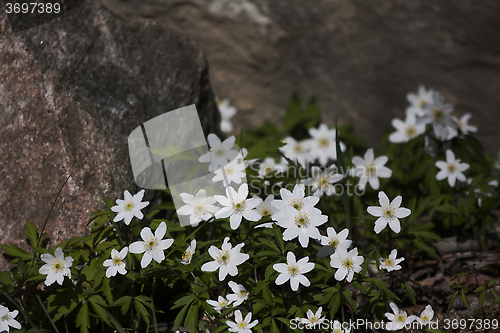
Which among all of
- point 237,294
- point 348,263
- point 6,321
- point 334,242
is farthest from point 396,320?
point 6,321

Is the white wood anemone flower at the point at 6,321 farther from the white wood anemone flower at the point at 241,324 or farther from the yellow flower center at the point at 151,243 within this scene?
the white wood anemone flower at the point at 241,324

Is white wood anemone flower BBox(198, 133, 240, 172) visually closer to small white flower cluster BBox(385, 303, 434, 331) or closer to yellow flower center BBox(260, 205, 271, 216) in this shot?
yellow flower center BBox(260, 205, 271, 216)

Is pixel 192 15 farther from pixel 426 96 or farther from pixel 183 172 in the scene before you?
pixel 426 96

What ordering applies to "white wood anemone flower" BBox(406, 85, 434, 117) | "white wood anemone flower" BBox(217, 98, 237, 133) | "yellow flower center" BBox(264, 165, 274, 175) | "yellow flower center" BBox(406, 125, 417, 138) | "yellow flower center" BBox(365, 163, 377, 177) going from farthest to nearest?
"white wood anemone flower" BBox(217, 98, 237, 133) → "white wood anemone flower" BBox(406, 85, 434, 117) → "yellow flower center" BBox(406, 125, 417, 138) → "yellow flower center" BBox(264, 165, 274, 175) → "yellow flower center" BBox(365, 163, 377, 177)

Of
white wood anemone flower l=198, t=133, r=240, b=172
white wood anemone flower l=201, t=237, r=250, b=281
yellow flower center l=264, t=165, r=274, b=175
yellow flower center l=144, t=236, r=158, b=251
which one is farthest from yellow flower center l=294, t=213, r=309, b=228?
yellow flower center l=264, t=165, r=274, b=175

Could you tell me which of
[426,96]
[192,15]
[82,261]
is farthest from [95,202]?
[426,96]
